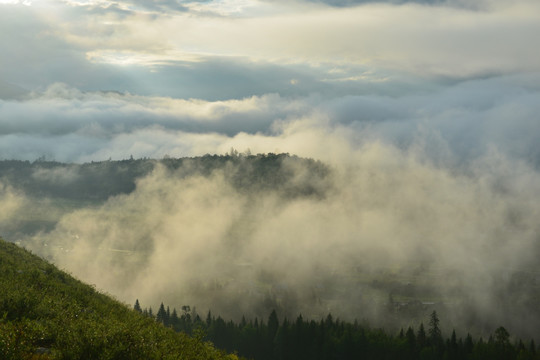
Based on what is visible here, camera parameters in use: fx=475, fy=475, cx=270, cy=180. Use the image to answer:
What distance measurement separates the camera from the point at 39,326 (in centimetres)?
3238

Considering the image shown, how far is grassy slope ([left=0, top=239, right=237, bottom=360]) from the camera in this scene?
29609 mm

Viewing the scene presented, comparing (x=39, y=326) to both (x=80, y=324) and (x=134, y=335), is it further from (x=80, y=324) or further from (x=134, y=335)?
(x=134, y=335)

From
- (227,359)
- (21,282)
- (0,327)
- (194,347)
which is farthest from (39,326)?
(21,282)

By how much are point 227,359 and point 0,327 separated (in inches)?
728

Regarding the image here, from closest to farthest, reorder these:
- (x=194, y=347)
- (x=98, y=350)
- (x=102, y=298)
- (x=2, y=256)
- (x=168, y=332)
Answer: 1. (x=98, y=350)
2. (x=194, y=347)
3. (x=168, y=332)
4. (x=102, y=298)
5. (x=2, y=256)

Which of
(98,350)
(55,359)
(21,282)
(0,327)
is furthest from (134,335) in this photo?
(21,282)

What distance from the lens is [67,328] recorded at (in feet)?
113

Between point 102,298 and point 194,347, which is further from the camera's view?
point 102,298

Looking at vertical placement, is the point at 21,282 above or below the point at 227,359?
above

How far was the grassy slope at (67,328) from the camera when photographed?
29.6 meters

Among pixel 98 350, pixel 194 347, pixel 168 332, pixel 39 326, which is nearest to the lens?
pixel 98 350

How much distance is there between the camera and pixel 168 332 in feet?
152

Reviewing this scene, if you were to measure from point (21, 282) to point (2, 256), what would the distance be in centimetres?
1821

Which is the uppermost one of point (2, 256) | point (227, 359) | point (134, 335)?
point (2, 256)
